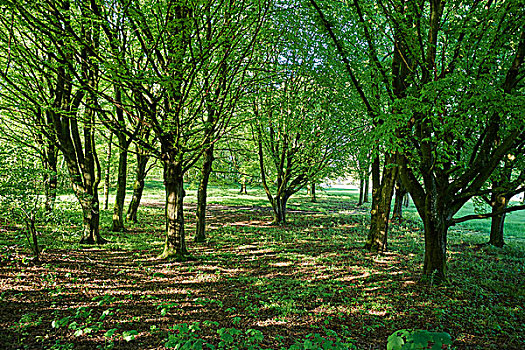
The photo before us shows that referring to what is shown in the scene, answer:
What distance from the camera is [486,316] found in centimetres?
575

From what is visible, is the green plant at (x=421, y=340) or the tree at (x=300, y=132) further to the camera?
the tree at (x=300, y=132)

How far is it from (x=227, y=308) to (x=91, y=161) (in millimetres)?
7776

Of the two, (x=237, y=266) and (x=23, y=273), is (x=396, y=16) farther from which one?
(x=23, y=273)

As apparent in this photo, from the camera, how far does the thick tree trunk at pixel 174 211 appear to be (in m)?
8.74

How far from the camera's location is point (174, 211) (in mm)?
8812

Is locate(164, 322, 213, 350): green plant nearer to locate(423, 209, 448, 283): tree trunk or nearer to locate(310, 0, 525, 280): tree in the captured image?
locate(310, 0, 525, 280): tree

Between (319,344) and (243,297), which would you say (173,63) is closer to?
(243,297)

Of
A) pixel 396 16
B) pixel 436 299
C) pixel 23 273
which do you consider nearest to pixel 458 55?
pixel 396 16

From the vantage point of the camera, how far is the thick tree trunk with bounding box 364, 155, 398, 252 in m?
10.4

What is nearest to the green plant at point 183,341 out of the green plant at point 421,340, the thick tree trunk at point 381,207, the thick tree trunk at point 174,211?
the green plant at point 421,340

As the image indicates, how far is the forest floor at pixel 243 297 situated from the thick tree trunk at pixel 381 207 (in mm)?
615

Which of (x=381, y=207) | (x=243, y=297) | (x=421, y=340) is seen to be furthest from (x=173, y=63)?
(x=381, y=207)

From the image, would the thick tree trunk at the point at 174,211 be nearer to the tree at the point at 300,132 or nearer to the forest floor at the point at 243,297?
the forest floor at the point at 243,297

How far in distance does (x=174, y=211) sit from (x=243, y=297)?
3.83 meters
